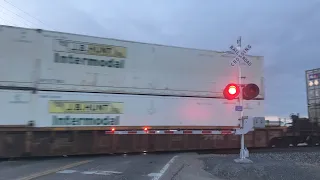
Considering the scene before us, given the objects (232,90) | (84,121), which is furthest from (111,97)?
(232,90)

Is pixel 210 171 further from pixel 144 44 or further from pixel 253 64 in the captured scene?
pixel 253 64

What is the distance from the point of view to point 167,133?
1681 centimetres

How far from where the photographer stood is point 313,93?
19688mm

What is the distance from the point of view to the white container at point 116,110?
14.6 metres

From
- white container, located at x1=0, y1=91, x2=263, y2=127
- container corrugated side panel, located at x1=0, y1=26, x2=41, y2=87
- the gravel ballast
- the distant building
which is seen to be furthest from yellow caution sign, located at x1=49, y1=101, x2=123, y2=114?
the distant building

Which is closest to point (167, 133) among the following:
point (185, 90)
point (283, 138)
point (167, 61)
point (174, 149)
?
point (174, 149)

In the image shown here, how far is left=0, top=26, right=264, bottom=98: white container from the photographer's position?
14.7m

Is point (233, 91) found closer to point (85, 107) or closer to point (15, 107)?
point (85, 107)

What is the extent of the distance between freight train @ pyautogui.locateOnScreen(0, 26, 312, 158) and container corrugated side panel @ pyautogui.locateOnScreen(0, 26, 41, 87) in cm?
4

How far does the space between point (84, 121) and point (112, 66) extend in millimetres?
2666

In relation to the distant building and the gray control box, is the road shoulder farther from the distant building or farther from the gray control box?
the distant building

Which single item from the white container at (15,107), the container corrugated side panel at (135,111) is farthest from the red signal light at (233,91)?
the white container at (15,107)

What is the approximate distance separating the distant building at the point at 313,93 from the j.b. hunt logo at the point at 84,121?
1058 cm

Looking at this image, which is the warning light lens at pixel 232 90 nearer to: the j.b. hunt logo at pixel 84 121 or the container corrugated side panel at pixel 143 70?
the container corrugated side panel at pixel 143 70
